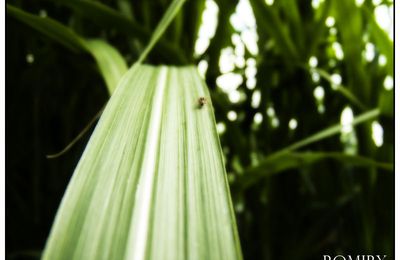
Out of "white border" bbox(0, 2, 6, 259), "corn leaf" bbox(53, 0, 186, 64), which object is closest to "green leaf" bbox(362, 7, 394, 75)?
"corn leaf" bbox(53, 0, 186, 64)

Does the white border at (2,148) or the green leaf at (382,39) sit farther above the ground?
the green leaf at (382,39)

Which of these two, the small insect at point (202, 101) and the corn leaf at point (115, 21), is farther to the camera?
the corn leaf at point (115, 21)

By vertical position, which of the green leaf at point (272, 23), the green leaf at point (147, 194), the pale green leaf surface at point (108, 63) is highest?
the green leaf at point (272, 23)

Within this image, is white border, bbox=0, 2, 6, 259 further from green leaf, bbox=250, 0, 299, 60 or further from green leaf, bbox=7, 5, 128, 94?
green leaf, bbox=250, 0, 299, 60

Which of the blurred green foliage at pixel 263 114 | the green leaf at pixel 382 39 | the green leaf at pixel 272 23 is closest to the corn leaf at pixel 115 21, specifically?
the blurred green foliage at pixel 263 114

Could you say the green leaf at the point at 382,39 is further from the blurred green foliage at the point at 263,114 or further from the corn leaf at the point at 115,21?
the corn leaf at the point at 115,21

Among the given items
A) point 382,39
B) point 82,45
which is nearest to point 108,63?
point 82,45

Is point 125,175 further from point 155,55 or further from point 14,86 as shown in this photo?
point 14,86
